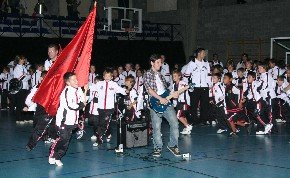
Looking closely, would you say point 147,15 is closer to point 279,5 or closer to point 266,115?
point 279,5

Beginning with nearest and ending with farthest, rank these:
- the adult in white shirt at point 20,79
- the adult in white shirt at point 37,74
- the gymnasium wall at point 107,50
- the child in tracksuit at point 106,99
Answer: the child in tracksuit at point 106,99 < the adult in white shirt at point 37,74 < the adult in white shirt at point 20,79 < the gymnasium wall at point 107,50

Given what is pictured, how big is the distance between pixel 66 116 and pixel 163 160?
1.86 meters

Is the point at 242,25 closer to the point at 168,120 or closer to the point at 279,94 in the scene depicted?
the point at 279,94

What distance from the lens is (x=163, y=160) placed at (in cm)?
826

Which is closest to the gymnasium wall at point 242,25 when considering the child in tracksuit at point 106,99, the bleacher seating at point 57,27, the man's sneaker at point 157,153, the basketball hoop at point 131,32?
the bleacher seating at point 57,27

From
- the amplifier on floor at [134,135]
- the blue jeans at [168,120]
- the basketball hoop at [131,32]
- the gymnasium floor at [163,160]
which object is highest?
the basketball hoop at [131,32]

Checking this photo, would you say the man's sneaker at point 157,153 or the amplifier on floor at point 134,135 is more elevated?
the amplifier on floor at point 134,135

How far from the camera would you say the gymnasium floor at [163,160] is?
7229 mm

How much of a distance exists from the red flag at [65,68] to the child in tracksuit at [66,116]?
2.69 ft

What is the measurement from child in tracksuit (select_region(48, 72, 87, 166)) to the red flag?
2.69 ft

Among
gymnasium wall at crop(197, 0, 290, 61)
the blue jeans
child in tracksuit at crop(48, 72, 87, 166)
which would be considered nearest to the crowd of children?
child in tracksuit at crop(48, 72, 87, 166)

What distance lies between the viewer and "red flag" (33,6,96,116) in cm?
870

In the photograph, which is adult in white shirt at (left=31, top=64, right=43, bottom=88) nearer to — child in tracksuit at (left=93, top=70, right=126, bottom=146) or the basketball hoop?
child in tracksuit at (left=93, top=70, right=126, bottom=146)

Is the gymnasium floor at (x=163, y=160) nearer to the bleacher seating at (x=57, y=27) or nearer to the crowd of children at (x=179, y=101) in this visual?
the crowd of children at (x=179, y=101)
